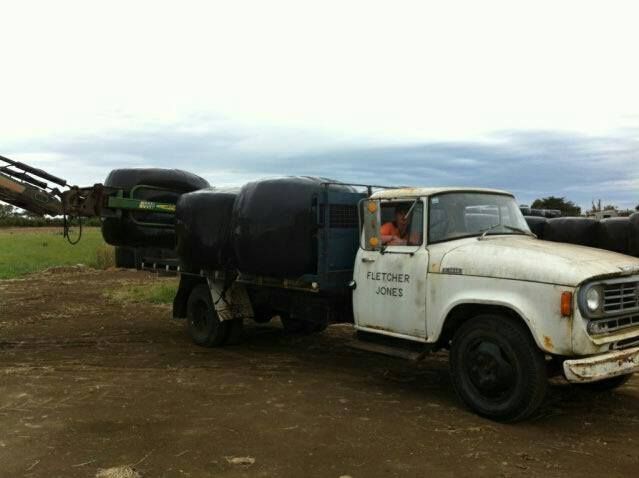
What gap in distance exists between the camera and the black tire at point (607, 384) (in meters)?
6.05

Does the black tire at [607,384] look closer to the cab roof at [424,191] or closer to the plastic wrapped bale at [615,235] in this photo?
the cab roof at [424,191]

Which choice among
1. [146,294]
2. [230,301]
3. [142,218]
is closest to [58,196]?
[142,218]

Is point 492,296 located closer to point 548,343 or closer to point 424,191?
point 548,343

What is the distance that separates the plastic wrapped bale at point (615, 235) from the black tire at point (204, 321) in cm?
551

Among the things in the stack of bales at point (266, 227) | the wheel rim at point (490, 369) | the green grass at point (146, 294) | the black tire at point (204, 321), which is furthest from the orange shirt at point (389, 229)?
the green grass at point (146, 294)

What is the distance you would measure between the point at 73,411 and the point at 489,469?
12.6ft

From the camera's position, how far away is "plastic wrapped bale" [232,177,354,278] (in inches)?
269

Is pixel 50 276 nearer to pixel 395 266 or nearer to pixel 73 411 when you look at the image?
pixel 73 411

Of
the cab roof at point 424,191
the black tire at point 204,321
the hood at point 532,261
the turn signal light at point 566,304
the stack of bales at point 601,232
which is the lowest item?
the black tire at point 204,321

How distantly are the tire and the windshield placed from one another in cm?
96

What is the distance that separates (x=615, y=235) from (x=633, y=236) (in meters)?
0.23

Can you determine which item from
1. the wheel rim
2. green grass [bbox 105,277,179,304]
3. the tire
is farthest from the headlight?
green grass [bbox 105,277,179,304]

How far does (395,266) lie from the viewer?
6121mm

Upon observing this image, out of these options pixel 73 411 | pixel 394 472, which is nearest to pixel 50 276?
pixel 73 411
